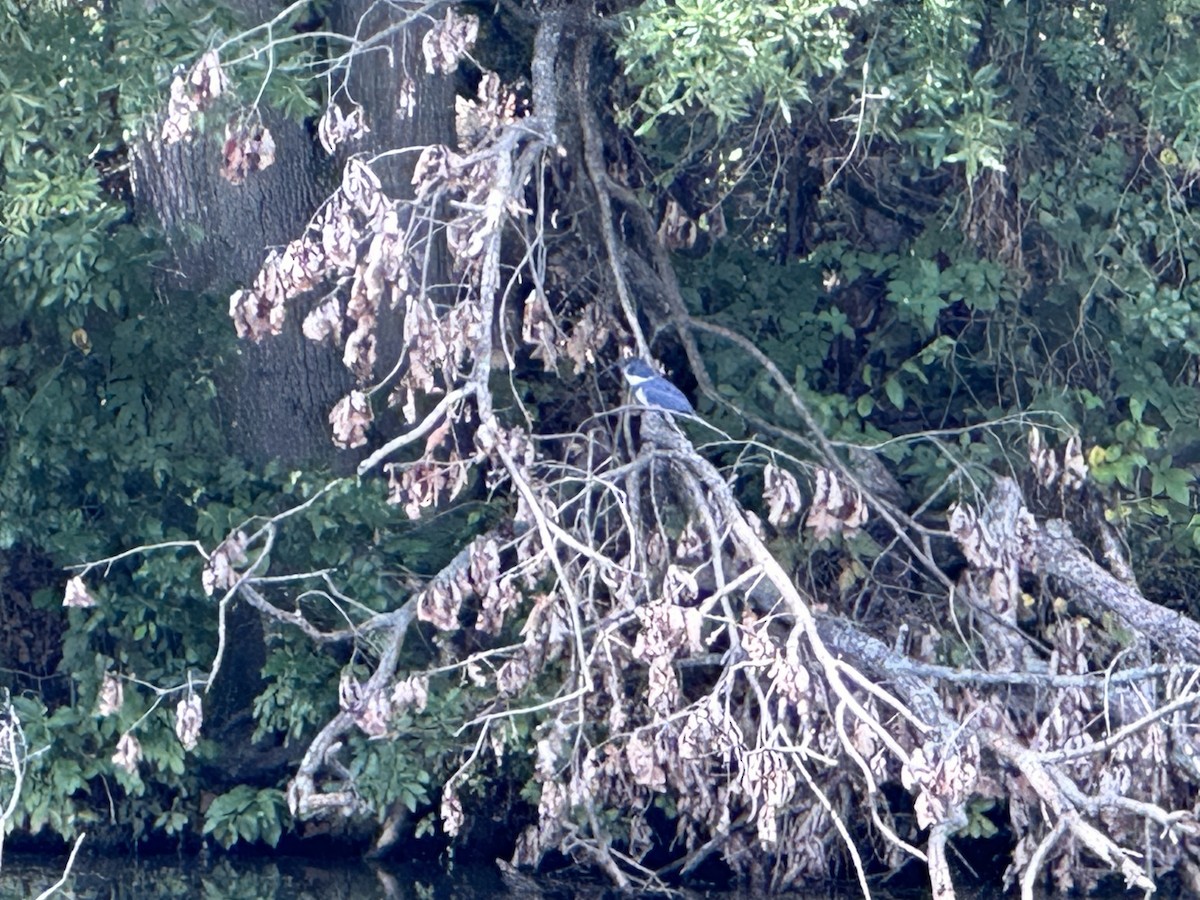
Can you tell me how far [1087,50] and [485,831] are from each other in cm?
386

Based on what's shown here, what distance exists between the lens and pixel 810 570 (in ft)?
21.8

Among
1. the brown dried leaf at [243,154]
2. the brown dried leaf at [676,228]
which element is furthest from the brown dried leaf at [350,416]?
the brown dried leaf at [676,228]

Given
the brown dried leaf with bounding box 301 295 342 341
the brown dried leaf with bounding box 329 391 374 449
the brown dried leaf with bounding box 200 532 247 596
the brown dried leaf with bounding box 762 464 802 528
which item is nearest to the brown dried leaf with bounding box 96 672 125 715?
the brown dried leaf with bounding box 200 532 247 596

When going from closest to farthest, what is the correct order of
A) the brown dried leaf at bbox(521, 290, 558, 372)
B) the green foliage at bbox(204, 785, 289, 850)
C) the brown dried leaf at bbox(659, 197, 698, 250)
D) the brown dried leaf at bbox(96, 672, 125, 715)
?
the brown dried leaf at bbox(96, 672, 125, 715) → the brown dried leaf at bbox(521, 290, 558, 372) → the green foliage at bbox(204, 785, 289, 850) → the brown dried leaf at bbox(659, 197, 698, 250)

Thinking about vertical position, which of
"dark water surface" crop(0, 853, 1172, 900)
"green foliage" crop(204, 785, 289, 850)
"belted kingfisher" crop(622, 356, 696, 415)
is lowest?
"dark water surface" crop(0, 853, 1172, 900)

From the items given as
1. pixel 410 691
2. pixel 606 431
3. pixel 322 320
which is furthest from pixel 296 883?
pixel 322 320

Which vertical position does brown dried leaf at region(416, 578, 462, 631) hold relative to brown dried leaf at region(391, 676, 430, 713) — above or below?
above

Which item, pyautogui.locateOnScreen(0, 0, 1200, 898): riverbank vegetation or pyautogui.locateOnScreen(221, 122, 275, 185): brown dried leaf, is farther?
pyautogui.locateOnScreen(0, 0, 1200, 898): riverbank vegetation

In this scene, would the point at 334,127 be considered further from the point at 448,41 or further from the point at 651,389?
the point at 651,389

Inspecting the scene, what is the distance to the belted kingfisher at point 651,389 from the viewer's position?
20.3 feet

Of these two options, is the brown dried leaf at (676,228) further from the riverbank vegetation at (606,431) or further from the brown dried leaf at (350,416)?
the brown dried leaf at (350,416)

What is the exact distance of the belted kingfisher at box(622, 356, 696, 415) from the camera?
619cm

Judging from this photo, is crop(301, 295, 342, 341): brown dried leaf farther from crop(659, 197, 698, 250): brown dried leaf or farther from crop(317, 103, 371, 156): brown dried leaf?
crop(659, 197, 698, 250): brown dried leaf

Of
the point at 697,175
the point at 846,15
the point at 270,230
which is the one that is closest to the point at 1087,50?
the point at 846,15
